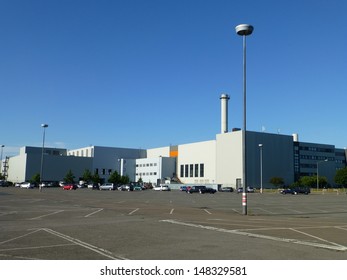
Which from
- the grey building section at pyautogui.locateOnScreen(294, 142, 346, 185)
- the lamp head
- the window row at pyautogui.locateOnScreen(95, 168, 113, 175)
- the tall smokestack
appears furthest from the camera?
the window row at pyautogui.locateOnScreen(95, 168, 113, 175)

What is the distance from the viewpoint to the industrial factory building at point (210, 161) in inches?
4471

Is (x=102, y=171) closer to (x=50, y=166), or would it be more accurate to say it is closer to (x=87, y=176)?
(x=87, y=176)

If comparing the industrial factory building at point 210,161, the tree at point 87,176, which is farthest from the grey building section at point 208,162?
the tree at point 87,176

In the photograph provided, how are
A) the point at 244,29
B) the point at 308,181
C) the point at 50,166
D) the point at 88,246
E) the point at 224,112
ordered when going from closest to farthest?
1. the point at 88,246
2. the point at 244,29
3. the point at 308,181
4. the point at 224,112
5. the point at 50,166

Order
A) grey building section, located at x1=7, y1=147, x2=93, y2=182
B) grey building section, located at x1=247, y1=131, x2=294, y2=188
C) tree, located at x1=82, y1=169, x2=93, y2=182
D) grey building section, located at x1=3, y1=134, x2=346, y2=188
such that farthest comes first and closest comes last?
grey building section, located at x1=7, y1=147, x2=93, y2=182 → tree, located at x1=82, y1=169, x2=93, y2=182 → grey building section, located at x1=3, y1=134, x2=346, y2=188 → grey building section, located at x1=247, y1=131, x2=294, y2=188

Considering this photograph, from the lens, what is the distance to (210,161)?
124 meters

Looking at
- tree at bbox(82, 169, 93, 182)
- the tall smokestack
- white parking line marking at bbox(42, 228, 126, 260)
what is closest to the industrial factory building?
the tall smokestack

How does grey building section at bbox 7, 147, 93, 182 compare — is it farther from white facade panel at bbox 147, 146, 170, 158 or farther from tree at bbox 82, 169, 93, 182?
white facade panel at bbox 147, 146, 170, 158

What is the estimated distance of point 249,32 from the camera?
23438 millimetres

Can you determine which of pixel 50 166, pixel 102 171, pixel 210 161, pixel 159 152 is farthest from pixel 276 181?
pixel 50 166

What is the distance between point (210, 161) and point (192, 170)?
10.6m

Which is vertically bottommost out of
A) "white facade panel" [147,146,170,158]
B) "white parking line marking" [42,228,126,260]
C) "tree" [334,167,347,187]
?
"white parking line marking" [42,228,126,260]

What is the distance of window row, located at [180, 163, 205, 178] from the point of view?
128375mm
